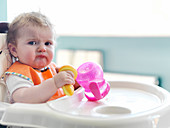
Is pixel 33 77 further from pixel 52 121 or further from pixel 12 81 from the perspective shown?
pixel 52 121

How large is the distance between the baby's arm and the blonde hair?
0.21 m

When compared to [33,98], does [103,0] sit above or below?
above

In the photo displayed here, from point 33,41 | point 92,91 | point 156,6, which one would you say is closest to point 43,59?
point 33,41

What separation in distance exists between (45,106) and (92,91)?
0.50 ft

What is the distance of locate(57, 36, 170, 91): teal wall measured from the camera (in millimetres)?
1700

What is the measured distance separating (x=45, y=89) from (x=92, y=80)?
0.14m

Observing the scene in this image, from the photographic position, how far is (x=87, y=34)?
6.29 ft

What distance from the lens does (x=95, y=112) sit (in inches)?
23.2

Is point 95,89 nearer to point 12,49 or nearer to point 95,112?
point 95,112

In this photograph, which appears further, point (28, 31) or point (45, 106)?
point (28, 31)

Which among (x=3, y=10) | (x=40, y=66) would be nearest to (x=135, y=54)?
(x=3, y=10)

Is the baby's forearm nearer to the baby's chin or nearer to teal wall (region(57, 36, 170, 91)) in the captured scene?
the baby's chin

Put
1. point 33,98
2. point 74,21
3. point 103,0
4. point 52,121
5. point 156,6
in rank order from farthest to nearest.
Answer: point 74,21, point 103,0, point 156,6, point 33,98, point 52,121

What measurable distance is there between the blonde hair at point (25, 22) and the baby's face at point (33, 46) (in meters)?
0.01
